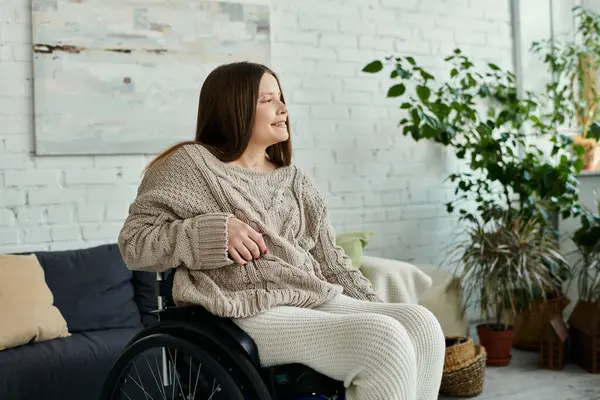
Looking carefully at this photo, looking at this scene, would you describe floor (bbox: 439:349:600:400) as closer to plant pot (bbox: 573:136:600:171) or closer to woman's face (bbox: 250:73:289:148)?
plant pot (bbox: 573:136:600:171)

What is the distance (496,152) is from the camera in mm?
3465

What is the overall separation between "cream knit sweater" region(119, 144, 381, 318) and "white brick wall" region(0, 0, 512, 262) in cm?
121

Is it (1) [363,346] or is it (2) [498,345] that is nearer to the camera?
(1) [363,346]

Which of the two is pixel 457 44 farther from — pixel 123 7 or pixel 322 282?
pixel 322 282

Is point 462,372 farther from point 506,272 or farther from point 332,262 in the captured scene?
point 332,262

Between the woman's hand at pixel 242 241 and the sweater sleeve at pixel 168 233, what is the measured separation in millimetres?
15

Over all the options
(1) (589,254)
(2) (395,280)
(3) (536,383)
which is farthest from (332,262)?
(1) (589,254)

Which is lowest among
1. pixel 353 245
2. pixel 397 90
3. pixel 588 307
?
A: pixel 588 307

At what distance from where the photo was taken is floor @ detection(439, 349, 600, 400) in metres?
2.79

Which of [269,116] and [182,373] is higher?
[269,116]

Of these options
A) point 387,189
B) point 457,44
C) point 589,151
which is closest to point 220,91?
point 387,189

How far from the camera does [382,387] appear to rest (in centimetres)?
150

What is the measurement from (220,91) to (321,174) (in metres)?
1.61

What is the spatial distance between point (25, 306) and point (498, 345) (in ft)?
6.28
